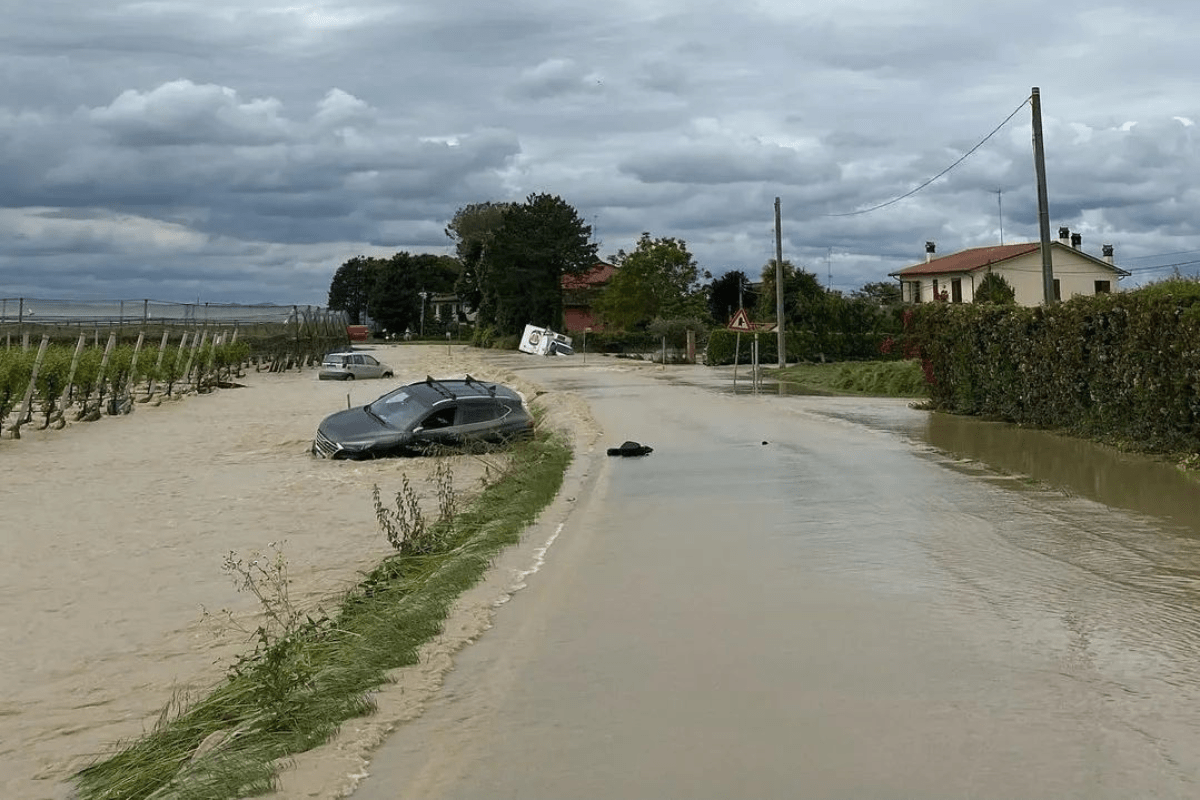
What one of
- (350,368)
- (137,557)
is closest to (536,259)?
(350,368)

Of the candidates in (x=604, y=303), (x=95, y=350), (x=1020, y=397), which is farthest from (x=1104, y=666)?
(x=604, y=303)

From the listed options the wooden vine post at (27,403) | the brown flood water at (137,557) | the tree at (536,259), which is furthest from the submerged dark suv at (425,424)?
the tree at (536,259)

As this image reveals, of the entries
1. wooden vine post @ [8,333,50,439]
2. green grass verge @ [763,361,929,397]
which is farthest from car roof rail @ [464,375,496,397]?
green grass verge @ [763,361,929,397]

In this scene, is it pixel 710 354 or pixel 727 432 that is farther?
pixel 710 354

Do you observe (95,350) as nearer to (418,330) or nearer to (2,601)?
(2,601)

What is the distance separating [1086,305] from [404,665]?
15.6 meters

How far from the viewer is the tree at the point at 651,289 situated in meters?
90.8

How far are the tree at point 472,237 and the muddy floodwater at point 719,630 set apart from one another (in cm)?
10225

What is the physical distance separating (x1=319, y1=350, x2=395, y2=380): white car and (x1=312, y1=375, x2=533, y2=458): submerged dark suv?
112 ft

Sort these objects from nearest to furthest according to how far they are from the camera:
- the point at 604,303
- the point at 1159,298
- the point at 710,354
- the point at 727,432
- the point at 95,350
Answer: the point at 1159,298, the point at 727,432, the point at 95,350, the point at 710,354, the point at 604,303

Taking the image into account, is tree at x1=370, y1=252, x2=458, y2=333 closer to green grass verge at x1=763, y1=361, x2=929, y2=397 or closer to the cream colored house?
the cream colored house

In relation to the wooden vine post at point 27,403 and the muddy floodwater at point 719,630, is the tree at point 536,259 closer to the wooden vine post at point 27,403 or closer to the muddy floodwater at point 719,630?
the wooden vine post at point 27,403

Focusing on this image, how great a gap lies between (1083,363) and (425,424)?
10986 mm

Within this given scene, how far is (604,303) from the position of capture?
303 feet
